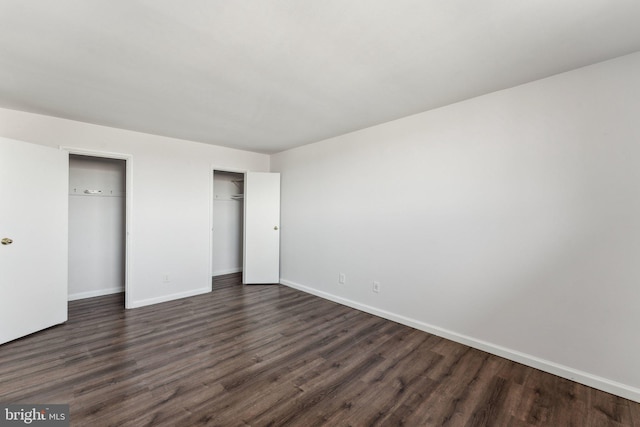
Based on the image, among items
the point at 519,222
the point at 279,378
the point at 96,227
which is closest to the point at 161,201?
the point at 96,227

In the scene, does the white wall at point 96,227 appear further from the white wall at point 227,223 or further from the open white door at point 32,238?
the white wall at point 227,223

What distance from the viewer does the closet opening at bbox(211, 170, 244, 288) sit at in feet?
17.6

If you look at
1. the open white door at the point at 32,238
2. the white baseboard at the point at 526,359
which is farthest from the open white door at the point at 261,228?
the open white door at the point at 32,238

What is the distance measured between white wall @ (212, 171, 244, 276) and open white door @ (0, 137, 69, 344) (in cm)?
243

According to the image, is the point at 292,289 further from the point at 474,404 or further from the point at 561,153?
the point at 561,153

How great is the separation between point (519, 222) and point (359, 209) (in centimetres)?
175

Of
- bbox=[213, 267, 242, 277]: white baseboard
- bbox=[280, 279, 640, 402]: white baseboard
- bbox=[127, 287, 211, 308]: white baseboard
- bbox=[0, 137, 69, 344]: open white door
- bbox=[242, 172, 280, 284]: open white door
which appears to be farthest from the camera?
bbox=[213, 267, 242, 277]: white baseboard

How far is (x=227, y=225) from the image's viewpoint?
18.1ft

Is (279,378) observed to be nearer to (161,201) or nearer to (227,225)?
(161,201)

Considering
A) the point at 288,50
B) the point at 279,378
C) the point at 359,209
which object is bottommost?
the point at 279,378

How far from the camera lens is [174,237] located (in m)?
4.03

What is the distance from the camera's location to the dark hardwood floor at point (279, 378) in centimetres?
174

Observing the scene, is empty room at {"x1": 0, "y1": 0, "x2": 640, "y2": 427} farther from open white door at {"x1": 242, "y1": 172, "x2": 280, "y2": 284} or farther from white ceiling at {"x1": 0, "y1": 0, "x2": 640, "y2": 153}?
open white door at {"x1": 242, "y1": 172, "x2": 280, "y2": 284}

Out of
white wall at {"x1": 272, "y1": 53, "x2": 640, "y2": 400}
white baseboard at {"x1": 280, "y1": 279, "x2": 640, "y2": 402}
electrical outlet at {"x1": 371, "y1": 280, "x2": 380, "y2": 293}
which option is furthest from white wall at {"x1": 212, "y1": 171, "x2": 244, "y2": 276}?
electrical outlet at {"x1": 371, "y1": 280, "x2": 380, "y2": 293}
